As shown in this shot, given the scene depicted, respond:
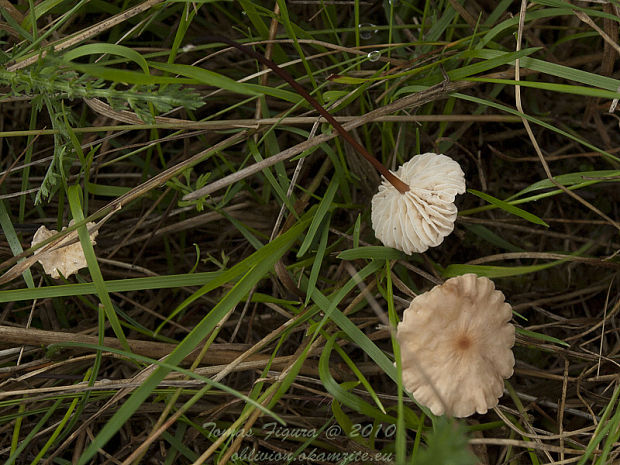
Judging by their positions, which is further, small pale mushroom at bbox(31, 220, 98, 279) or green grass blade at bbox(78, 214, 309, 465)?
small pale mushroom at bbox(31, 220, 98, 279)

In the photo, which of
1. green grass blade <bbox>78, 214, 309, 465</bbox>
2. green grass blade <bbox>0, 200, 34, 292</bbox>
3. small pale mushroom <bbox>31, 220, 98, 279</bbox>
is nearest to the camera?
green grass blade <bbox>78, 214, 309, 465</bbox>

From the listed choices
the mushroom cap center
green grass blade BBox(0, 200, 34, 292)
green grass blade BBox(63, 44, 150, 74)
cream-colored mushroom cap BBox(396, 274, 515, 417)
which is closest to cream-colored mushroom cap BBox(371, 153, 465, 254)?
cream-colored mushroom cap BBox(396, 274, 515, 417)

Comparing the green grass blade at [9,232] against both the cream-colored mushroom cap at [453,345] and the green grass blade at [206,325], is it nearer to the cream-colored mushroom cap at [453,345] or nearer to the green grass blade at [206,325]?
the green grass blade at [206,325]

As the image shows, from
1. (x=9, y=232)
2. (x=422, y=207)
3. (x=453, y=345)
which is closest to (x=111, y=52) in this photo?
(x=9, y=232)

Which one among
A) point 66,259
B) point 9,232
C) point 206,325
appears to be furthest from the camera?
point 9,232

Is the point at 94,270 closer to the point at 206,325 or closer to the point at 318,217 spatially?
the point at 206,325

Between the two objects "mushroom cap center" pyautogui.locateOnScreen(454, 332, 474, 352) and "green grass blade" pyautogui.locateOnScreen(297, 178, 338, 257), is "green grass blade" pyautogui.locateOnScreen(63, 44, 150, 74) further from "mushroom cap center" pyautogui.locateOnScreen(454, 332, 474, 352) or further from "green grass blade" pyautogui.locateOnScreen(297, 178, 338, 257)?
"mushroom cap center" pyautogui.locateOnScreen(454, 332, 474, 352)
